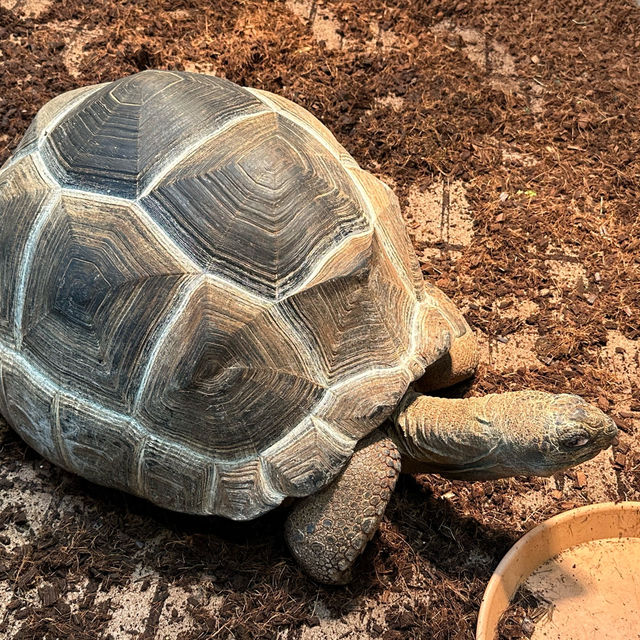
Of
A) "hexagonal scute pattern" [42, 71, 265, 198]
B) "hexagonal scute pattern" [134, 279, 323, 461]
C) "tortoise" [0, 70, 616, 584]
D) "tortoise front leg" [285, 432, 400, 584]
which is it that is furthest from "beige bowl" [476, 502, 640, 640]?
"hexagonal scute pattern" [42, 71, 265, 198]

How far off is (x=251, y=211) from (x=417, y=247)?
1.63m

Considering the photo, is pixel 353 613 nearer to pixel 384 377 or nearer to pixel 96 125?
pixel 384 377

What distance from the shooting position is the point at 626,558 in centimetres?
292

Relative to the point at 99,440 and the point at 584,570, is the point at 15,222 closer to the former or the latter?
the point at 99,440

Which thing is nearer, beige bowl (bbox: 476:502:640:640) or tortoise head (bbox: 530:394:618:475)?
tortoise head (bbox: 530:394:618:475)

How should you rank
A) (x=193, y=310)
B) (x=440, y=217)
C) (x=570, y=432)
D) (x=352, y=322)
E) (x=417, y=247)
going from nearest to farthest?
(x=570, y=432) → (x=193, y=310) → (x=352, y=322) → (x=417, y=247) → (x=440, y=217)

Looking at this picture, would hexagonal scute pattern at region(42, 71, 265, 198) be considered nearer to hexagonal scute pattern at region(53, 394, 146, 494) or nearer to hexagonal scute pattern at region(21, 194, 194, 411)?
hexagonal scute pattern at region(21, 194, 194, 411)

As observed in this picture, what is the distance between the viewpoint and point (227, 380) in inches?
97.0

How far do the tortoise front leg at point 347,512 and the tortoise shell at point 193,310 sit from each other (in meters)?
0.15

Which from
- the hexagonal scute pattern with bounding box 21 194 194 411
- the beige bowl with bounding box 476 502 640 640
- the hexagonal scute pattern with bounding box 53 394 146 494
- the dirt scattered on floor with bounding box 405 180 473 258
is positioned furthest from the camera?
the dirt scattered on floor with bounding box 405 180 473 258

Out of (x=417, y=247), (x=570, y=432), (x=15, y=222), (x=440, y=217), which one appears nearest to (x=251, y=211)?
(x=15, y=222)

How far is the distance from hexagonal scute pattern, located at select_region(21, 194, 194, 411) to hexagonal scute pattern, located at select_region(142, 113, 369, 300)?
0.13 m

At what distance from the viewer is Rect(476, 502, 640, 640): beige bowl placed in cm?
276

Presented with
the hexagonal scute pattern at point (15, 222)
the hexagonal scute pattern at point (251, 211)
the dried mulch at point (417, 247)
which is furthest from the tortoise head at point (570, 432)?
the hexagonal scute pattern at point (15, 222)
